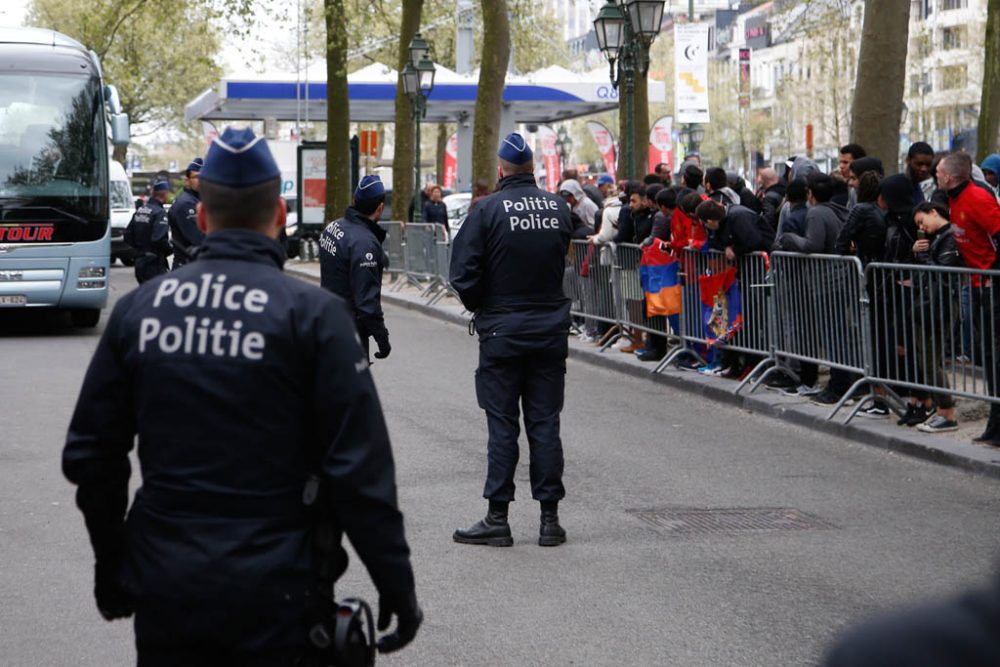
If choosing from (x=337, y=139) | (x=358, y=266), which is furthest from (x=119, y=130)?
(x=337, y=139)

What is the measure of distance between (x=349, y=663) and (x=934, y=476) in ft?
23.9

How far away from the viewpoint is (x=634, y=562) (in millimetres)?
7293

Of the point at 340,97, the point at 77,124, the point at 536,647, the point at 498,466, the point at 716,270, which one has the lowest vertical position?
the point at 536,647

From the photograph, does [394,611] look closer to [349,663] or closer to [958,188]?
[349,663]

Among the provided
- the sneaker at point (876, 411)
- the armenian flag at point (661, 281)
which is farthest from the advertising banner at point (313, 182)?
the sneaker at point (876, 411)

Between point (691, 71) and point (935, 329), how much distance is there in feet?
78.8

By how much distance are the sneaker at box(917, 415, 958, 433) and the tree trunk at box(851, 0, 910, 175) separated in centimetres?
504

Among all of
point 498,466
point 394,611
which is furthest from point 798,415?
point 394,611

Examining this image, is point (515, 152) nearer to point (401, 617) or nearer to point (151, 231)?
point (401, 617)

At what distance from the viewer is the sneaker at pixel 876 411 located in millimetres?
11656

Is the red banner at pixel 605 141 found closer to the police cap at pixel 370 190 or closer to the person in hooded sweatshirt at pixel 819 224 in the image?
the person in hooded sweatshirt at pixel 819 224

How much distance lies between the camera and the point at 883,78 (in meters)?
15.6

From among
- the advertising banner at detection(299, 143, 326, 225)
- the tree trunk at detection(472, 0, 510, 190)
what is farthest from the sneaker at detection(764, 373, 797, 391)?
the advertising banner at detection(299, 143, 326, 225)

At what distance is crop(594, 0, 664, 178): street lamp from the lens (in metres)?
18.1
